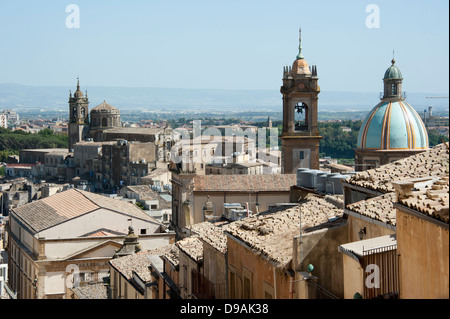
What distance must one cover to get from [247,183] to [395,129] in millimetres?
4822

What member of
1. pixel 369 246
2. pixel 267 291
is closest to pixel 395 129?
pixel 267 291

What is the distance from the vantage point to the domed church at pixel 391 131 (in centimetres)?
2728

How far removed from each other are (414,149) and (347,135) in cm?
6796

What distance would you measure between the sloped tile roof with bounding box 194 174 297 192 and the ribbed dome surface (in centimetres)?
291

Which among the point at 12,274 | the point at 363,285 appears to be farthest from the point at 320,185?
the point at 12,274

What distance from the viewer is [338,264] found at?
9828 mm

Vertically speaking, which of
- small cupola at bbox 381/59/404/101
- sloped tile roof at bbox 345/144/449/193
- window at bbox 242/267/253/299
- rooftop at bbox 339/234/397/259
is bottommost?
window at bbox 242/267/253/299

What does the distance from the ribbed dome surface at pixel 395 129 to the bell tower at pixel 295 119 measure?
4632mm

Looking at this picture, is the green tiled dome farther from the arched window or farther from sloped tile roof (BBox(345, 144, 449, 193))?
sloped tile roof (BBox(345, 144, 449, 193))

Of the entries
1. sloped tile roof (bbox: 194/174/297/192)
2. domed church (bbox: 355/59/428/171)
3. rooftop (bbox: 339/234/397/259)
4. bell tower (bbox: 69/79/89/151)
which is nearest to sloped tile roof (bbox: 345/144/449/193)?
rooftop (bbox: 339/234/397/259)

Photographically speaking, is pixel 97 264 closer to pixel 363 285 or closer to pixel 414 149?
pixel 414 149

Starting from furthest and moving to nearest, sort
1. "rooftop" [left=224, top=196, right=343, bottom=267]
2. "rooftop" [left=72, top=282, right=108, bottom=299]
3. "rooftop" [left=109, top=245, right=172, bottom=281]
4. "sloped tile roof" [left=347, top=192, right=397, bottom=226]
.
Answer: "rooftop" [left=72, top=282, right=108, bottom=299] < "rooftop" [left=109, top=245, right=172, bottom=281] < "rooftop" [left=224, top=196, right=343, bottom=267] < "sloped tile roof" [left=347, top=192, right=397, bottom=226]

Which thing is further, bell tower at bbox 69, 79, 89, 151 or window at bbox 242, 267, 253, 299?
bell tower at bbox 69, 79, 89, 151

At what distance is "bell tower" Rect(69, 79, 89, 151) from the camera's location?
127188 millimetres
